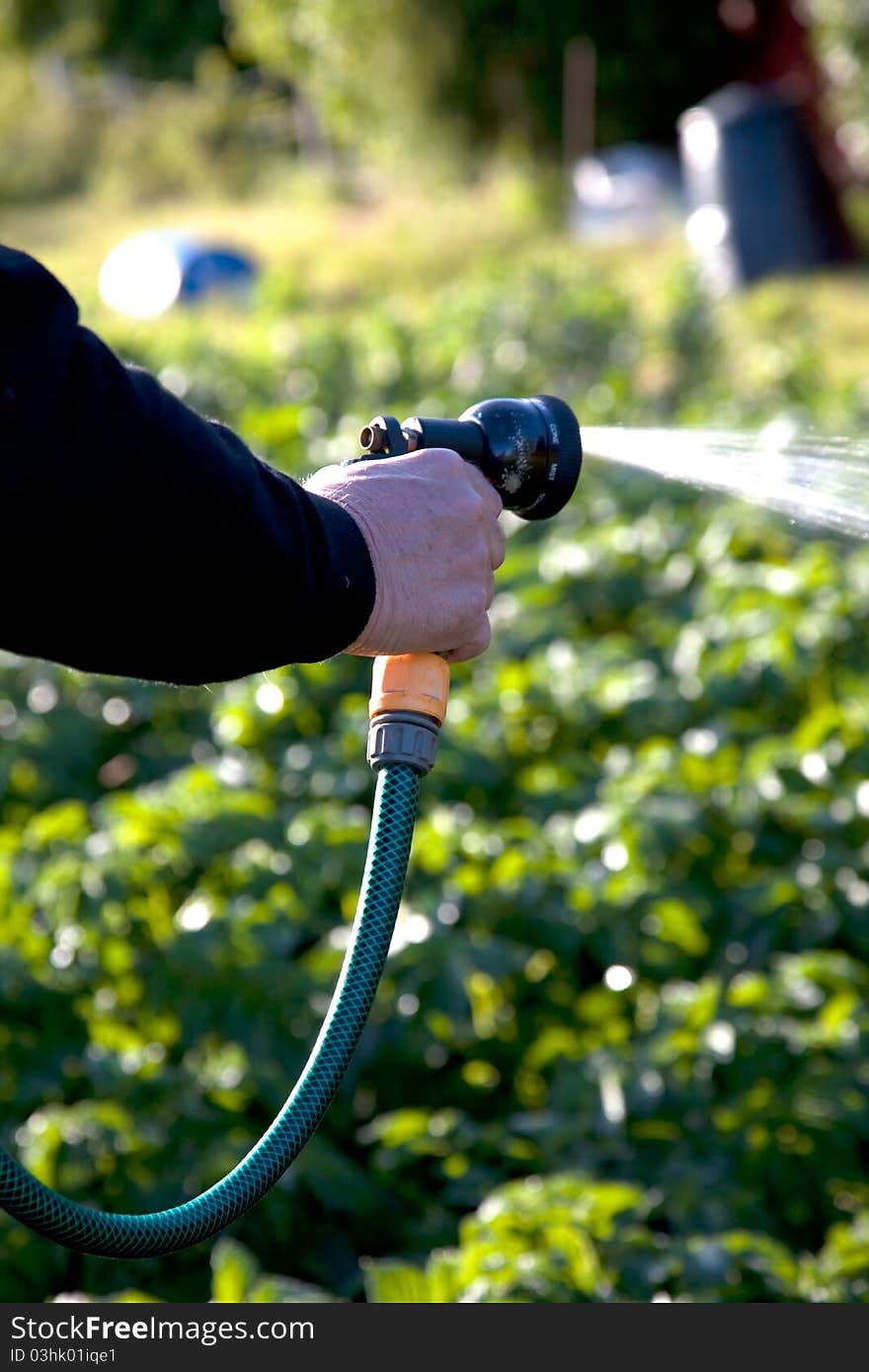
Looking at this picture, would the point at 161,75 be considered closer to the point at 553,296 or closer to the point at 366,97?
the point at 366,97

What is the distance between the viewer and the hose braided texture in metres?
1.73

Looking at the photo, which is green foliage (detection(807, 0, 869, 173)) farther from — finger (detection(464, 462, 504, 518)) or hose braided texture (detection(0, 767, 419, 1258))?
hose braided texture (detection(0, 767, 419, 1258))

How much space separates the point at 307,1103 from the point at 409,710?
39 centimetres

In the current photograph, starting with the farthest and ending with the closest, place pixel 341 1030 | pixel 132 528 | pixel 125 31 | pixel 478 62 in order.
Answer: pixel 125 31 < pixel 478 62 < pixel 341 1030 < pixel 132 528

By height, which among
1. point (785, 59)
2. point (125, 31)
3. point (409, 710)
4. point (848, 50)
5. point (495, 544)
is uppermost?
point (495, 544)

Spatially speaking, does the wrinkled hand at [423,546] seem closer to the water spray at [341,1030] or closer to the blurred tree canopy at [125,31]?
the water spray at [341,1030]

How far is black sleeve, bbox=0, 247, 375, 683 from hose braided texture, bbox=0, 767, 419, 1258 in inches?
8.2

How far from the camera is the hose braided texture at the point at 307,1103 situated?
1.73 meters

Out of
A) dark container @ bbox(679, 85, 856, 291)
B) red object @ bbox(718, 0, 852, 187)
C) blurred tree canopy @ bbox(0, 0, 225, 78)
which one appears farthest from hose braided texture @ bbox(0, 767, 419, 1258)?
Answer: blurred tree canopy @ bbox(0, 0, 225, 78)

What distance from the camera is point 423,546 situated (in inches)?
68.9

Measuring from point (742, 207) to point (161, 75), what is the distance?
73.9ft

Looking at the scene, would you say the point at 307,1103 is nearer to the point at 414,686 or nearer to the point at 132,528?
the point at 414,686

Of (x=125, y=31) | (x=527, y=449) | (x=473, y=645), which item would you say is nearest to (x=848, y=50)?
(x=527, y=449)

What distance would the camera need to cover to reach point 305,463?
5621 millimetres
